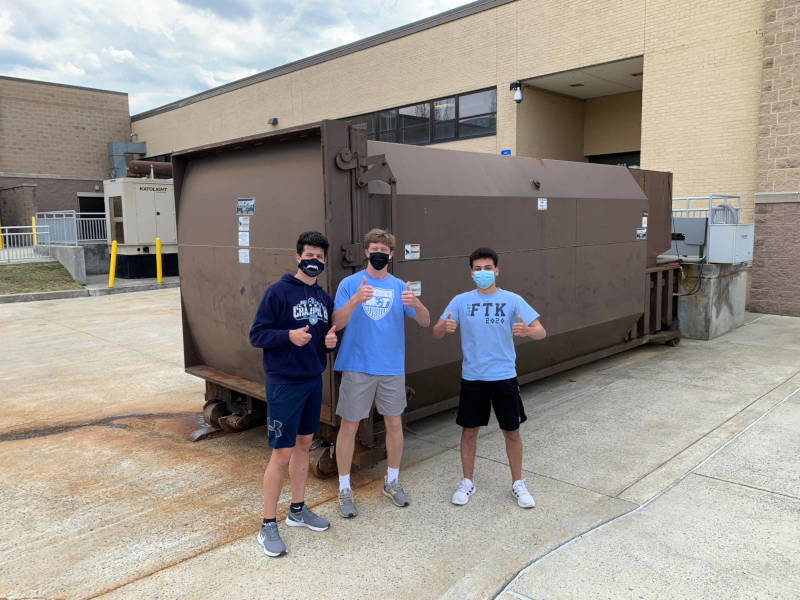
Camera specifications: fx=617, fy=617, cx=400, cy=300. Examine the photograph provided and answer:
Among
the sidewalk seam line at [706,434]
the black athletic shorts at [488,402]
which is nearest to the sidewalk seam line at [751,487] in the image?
the sidewalk seam line at [706,434]

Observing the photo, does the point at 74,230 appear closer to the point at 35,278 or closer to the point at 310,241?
the point at 35,278

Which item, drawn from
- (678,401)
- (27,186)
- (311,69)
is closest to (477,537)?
(678,401)

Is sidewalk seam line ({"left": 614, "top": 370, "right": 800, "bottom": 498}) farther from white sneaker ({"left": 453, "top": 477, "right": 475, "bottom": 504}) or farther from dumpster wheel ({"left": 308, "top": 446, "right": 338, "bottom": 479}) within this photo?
dumpster wheel ({"left": 308, "top": 446, "right": 338, "bottom": 479})

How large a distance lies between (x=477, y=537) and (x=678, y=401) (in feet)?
12.2

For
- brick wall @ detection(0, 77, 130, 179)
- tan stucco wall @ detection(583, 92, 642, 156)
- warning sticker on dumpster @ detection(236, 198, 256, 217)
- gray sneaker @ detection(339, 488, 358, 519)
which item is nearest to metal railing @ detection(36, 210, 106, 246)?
brick wall @ detection(0, 77, 130, 179)

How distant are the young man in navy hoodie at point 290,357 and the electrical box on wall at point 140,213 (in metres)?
17.0

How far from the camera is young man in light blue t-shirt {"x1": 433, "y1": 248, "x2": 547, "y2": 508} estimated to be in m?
4.01

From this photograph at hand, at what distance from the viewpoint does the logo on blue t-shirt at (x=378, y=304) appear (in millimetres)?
3971

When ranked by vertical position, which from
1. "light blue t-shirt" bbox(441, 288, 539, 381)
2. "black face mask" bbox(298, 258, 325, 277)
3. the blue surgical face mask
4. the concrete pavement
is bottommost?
the concrete pavement

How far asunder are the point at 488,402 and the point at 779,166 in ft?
34.2

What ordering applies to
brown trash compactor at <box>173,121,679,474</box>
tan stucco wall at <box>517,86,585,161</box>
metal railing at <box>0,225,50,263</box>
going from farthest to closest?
metal railing at <box>0,225,50,263</box> < tan stucco wall at <box>517,86,585,161</box> < brown trash compactor at <box>173,121,679,474</box>

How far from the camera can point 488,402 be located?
411cm

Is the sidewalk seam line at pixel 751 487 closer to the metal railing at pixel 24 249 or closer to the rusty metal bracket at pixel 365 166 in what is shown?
the rusty metal bracket at pixel 365 166

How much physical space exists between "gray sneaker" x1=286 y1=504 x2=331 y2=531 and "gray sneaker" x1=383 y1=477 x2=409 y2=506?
0.52 m
